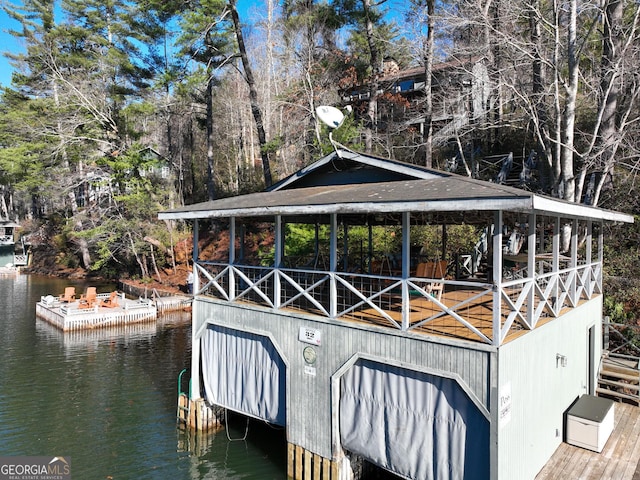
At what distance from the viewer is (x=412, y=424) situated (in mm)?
6527

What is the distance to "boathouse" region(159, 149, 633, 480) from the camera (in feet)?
19.0

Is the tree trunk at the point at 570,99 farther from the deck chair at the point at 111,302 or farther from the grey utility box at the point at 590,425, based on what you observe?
the deck chair at the point at 111,302

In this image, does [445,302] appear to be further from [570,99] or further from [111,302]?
[111,302]

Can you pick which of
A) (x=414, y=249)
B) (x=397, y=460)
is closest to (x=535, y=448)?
(x=397, y=460)

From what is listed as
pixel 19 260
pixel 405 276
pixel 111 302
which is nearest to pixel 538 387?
pixel 405 276

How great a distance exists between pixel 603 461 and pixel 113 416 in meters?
10.8

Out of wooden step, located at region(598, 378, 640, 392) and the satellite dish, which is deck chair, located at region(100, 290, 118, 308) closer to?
the satellite dish

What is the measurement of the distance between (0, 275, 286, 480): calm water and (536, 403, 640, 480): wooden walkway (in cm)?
502

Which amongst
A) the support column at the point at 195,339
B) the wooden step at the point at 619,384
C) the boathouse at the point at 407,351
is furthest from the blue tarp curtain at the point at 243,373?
the wooden step at the point at 619,384

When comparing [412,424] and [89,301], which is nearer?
[412,424]

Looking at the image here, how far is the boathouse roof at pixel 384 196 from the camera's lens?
5.44 m

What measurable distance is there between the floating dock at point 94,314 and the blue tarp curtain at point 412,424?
663 inches

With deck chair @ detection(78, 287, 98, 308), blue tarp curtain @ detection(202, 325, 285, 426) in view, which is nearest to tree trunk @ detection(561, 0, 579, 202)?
blue tarp curtain @ detection(202, 325, 285, 426)

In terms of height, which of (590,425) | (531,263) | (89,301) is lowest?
(89,301)
